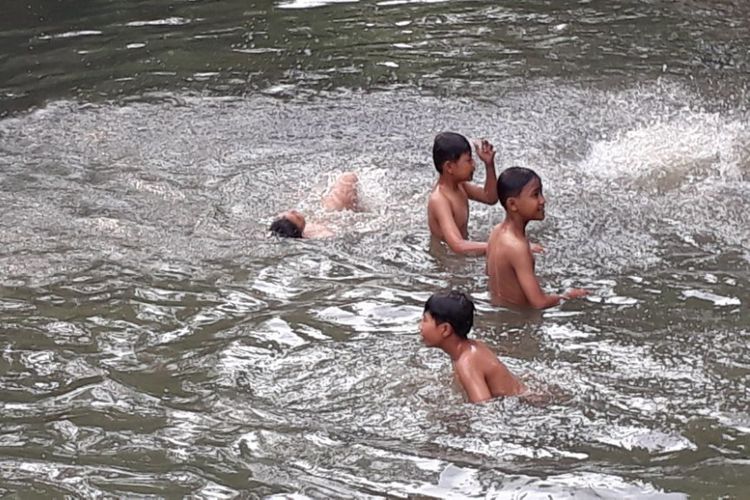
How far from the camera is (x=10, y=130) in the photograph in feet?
34.7

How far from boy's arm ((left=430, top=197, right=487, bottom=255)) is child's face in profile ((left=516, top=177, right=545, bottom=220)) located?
751 mm

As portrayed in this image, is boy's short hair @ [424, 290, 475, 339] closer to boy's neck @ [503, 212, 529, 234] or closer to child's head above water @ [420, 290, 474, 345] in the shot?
child's head above water @ [420, 290, 474, 345]

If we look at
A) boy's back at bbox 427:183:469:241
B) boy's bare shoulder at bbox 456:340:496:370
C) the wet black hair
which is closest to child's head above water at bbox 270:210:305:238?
the wet black hair

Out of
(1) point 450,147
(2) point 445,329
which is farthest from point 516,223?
(2) point 445,329

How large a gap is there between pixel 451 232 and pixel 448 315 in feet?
6.55

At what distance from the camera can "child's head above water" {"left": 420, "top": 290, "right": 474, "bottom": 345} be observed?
5.79 m

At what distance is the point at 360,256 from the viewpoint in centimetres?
788

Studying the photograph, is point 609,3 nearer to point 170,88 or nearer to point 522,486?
point 170,88

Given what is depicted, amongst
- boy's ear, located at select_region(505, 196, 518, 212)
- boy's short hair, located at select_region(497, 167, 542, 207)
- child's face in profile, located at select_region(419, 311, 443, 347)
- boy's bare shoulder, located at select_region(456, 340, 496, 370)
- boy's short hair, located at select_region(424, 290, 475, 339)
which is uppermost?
boy's short hair, located at select_region(497, 167, 542, 207)

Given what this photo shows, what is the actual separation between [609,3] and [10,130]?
6.43m

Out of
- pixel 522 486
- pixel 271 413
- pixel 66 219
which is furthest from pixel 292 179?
pixel 522 486

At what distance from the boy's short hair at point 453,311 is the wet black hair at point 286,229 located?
2.44 metres

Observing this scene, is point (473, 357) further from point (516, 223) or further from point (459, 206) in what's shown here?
point (459, 206)

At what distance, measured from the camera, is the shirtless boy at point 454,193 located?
7684mm
